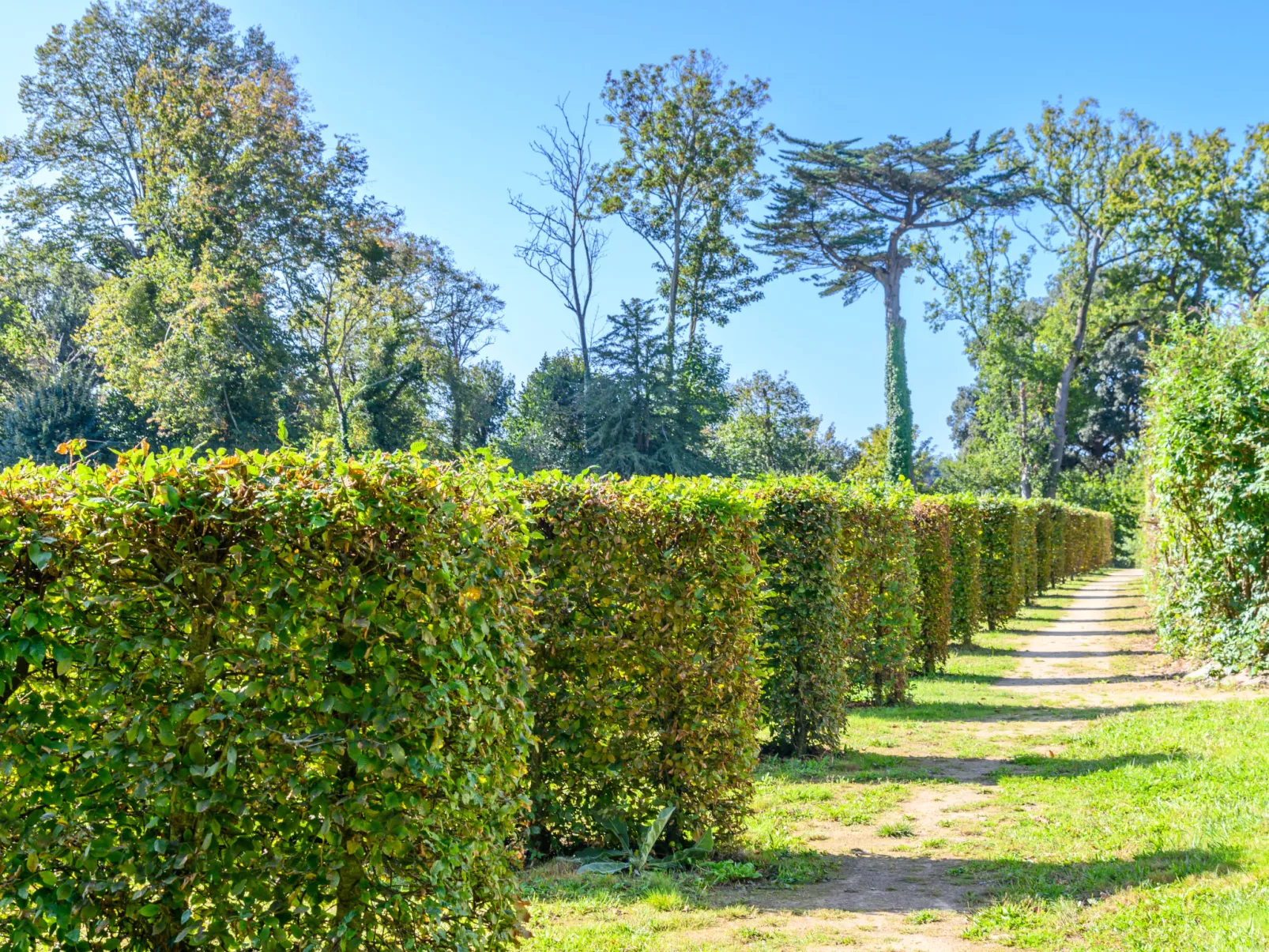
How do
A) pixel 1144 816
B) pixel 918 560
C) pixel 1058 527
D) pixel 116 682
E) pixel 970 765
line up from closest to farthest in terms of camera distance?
pixel 116 682, pixel 1144 816, pixel 970 765, pixel 918 560, pixel 1058 527

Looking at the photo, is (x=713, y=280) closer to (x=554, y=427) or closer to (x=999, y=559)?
(x=554, y=427)

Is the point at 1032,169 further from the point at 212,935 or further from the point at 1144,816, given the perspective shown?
the point at 212,935

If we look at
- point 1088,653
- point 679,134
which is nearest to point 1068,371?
point 679,134

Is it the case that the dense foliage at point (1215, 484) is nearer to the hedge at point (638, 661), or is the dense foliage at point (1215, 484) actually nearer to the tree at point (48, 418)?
the hedge at point (638, 661)

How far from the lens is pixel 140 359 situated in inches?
1292

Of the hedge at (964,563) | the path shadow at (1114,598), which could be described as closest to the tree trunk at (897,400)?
the path shadow at (1114,598)

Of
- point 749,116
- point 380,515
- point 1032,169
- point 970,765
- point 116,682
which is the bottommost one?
point 970,765

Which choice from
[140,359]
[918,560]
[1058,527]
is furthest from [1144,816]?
[140,359]

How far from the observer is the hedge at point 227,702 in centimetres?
285

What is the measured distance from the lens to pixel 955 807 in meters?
6.94

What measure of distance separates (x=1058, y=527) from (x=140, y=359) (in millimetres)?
32497

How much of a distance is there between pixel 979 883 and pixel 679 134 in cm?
3822

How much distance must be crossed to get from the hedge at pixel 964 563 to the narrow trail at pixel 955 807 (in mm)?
1029

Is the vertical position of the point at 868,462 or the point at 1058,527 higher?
the point at 868,462
